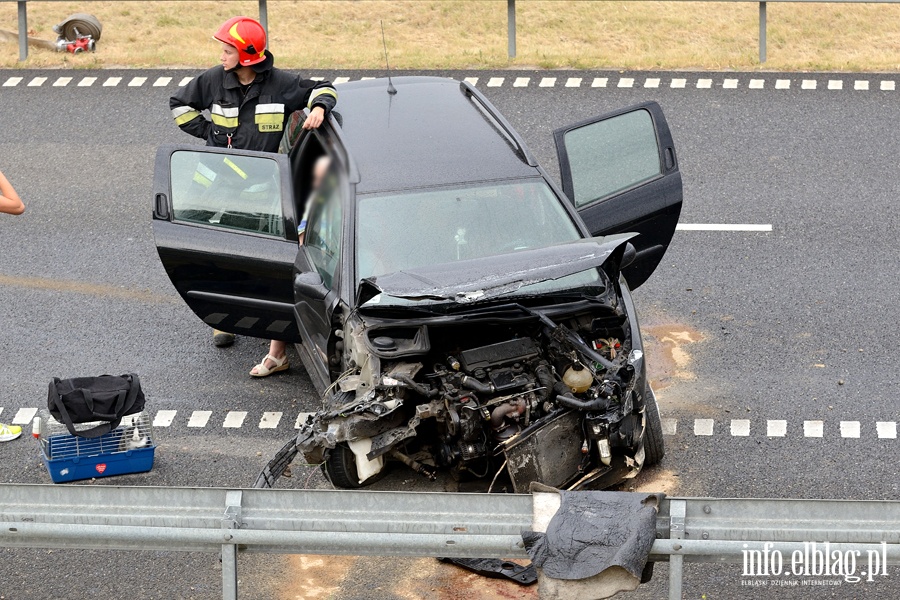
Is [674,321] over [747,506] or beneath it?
beneath

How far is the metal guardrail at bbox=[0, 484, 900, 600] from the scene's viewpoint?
5.15 metres

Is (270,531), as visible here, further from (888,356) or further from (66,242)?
(66,242)

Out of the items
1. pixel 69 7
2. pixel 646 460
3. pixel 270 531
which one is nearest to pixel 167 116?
pixel 69 7

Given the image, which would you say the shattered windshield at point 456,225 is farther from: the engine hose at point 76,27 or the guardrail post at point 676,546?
the engine hose at point 76,27

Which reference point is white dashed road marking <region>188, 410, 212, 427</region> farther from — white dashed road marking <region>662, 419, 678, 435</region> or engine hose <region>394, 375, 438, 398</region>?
white dashed road marking <region>662, 419, 678, 435</region>

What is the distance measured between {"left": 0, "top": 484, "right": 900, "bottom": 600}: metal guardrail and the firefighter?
4280mm

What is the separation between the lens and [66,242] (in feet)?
36.2

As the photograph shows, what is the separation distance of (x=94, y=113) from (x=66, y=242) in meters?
2.66

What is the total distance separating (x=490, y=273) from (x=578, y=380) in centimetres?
74

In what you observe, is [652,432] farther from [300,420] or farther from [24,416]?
[24,416]

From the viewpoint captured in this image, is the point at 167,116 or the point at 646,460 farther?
the point at 167,116

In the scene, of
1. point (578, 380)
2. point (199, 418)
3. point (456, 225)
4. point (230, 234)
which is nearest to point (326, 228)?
point (230, 234)

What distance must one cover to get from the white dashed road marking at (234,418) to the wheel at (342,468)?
120 cm

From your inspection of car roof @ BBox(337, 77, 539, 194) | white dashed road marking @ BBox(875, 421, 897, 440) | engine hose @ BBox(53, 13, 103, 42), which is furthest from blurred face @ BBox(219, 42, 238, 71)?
engine hose @ BBox(53, 13, 103, 42)
